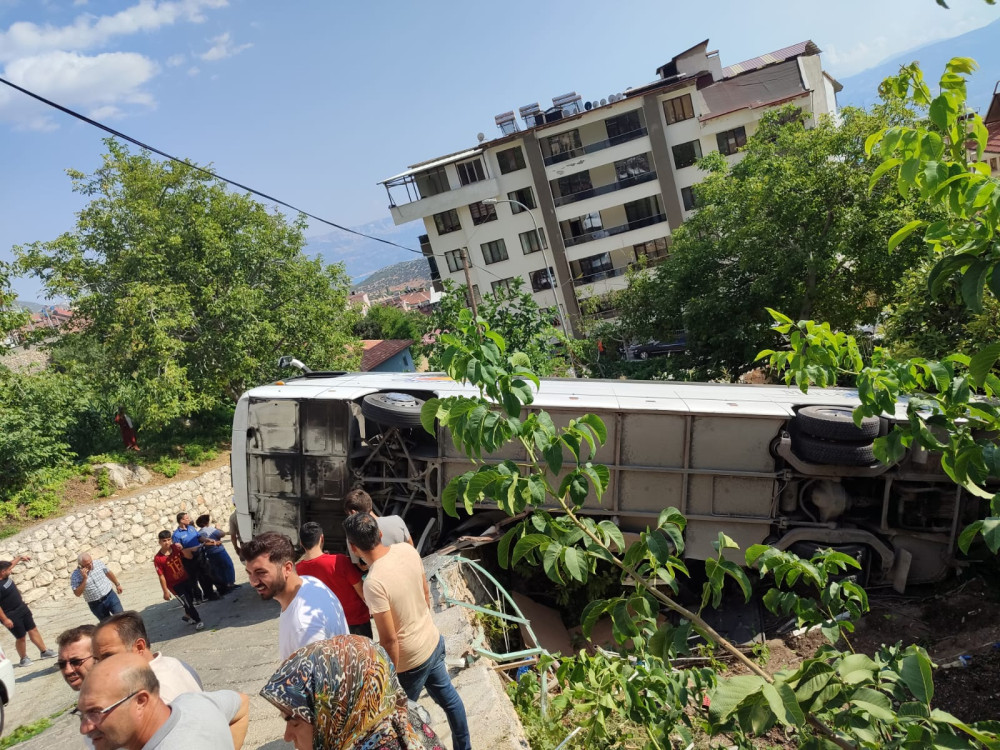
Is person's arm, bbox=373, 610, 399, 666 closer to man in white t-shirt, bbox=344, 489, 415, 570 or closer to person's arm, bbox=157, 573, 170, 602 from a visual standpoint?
man in white t-shirt, bbox=344, 489, 415, 570

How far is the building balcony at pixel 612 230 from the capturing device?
35.2 meters

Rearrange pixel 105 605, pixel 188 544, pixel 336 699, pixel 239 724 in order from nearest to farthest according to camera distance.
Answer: pixel 336 699
pixel 239 724
pixel 105 605
pixel 188 544

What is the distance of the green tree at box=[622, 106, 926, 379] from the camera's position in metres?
14.7

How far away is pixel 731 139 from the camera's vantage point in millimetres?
33156

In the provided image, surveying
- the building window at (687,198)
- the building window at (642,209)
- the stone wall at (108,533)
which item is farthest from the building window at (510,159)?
the stone wall at (108,533)

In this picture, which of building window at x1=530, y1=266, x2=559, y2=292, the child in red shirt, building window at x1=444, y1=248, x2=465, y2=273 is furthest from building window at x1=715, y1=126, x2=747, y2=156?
the child in red shirt

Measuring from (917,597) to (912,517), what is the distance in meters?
0.85

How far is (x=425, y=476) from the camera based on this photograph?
7.39 metres

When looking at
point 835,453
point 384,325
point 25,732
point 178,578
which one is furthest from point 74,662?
point 384,325

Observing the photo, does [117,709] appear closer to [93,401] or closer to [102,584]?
[102,584]

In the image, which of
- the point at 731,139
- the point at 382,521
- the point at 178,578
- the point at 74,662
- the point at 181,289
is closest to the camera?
the point at 74,662

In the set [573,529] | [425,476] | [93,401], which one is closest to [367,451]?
[425,476]

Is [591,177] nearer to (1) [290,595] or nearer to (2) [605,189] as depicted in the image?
(2) [605,189]

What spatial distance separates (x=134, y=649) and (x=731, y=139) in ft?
116
